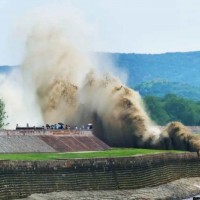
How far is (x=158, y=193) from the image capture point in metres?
84.0

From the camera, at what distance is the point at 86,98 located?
131 metres

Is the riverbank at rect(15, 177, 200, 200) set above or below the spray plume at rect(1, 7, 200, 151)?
below

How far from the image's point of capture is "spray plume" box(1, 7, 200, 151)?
123375 millimetres

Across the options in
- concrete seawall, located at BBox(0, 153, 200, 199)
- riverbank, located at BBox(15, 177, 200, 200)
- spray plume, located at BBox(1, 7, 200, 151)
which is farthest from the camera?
spray plume, located at BBox(1, 7, 200, 151)

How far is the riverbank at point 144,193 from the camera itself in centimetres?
7134

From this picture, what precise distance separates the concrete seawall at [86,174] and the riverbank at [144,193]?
0.71m

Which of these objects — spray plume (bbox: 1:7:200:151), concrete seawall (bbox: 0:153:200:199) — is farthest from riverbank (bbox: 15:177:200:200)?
spray plume (bbox: 1:7:200:151)

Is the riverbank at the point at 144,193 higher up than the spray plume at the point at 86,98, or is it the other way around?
the spray plume at the point at 86,98

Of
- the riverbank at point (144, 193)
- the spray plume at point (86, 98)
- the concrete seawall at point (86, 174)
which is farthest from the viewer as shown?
the spray plume at point (86, 98)

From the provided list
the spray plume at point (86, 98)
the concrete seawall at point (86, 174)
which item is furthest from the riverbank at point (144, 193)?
the spray plume at point (86, 98)

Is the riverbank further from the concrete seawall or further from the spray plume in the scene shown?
the spray plume

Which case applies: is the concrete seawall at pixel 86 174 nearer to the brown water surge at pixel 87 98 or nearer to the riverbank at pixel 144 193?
the riverbank at pixel 144 193

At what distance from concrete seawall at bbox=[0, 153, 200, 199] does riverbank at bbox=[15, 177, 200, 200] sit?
28.0 inches

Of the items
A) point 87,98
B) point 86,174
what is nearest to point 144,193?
point 86,174
